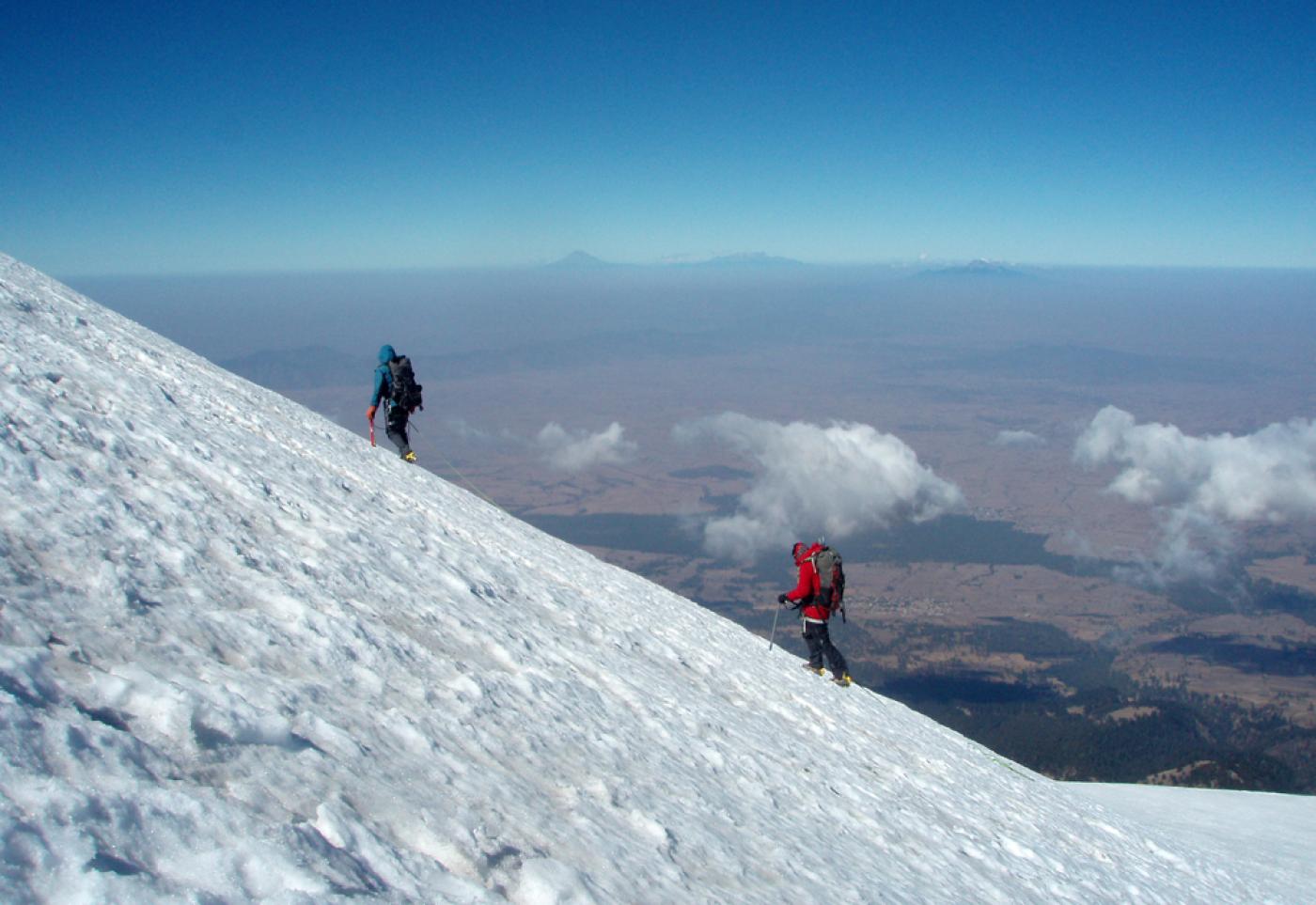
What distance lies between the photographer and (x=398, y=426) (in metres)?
16.3

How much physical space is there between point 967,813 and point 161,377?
40.7 feet

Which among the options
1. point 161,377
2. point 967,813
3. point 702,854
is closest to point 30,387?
point 161,377

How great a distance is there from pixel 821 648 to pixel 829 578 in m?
1.44

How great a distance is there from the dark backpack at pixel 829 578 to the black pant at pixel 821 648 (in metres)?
0.41

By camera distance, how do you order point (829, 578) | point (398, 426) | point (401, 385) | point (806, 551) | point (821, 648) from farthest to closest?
point (398, 426) → point (401, 385) → point (821, 648) → point (806, 551) → point (829, 578)

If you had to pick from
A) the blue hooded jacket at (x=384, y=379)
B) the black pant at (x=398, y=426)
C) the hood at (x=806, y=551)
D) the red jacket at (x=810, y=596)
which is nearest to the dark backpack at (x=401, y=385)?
the blue hooded jacket at (x=384, y=379)

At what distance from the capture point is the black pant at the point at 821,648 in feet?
38.5

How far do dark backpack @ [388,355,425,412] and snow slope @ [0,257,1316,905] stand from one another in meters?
5.24

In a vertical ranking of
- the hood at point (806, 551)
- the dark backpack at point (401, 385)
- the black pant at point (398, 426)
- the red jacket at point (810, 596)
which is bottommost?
the red jacket at point (810, 596)

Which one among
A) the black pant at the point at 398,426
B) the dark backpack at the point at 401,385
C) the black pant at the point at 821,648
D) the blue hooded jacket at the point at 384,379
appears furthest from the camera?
the black pant at the point at 398,426

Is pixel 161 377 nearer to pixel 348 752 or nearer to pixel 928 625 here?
pixel 348 752

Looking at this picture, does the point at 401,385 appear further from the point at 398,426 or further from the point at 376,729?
the point at 376,729

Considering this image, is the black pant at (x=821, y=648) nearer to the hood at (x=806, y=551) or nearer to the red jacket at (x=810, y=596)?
the red jacket at (x=810, y=596)

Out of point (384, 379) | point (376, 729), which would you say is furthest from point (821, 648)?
point (384, 379)
